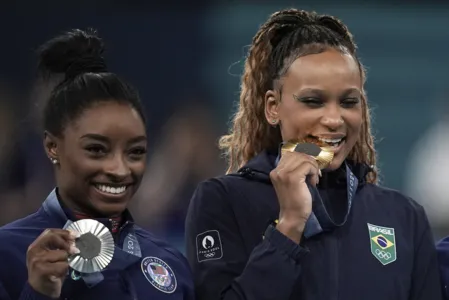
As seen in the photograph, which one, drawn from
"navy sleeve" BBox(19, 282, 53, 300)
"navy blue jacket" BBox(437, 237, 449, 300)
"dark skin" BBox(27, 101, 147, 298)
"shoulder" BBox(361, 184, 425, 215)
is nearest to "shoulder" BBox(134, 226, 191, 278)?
"dark skin" BBox(27, 101, 147, 298)

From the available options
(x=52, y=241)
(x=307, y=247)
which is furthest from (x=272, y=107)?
(x=52, y=241)

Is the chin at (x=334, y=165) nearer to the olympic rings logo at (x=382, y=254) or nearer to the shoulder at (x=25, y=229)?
the olympic rings logo at (x=382, y=254)

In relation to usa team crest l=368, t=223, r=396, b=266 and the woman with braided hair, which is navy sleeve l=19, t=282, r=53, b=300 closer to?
the woman with braided hair

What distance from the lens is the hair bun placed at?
2729 mm

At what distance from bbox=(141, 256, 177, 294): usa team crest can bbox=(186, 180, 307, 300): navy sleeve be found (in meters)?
0.08

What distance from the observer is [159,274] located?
268 cm

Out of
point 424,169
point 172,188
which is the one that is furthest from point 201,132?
point 424,169

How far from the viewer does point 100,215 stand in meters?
2.64

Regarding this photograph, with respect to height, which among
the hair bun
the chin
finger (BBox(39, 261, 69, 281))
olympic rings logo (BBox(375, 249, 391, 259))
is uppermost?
the hair bun

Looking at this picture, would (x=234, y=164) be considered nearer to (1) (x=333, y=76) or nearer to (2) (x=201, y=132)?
(1) (x=333, y=76)

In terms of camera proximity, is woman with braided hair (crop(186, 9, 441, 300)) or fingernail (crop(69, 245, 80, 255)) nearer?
fingernail (crop(69, 245, 80, 255))

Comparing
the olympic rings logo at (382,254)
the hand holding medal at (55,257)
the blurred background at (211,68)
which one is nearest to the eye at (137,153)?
the hand holding medal at (55,257)

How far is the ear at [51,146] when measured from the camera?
8.62ft

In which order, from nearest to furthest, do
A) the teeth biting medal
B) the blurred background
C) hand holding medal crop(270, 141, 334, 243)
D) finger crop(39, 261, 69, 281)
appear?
1. finger crop(39, 261, 69, 281)
2. hand holding medal crop(270, 141, 334, 243)
3. the teeth biting medal
4. the blurred background
